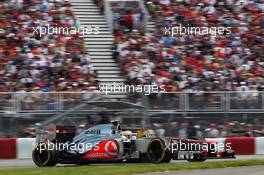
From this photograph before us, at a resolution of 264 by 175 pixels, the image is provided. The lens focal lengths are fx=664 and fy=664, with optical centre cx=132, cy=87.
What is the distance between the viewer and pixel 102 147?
15766mm

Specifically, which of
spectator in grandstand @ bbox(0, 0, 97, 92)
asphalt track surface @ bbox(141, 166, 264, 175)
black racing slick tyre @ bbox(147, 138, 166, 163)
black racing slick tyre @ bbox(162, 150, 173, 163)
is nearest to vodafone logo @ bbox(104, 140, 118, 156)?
black racing slick tyre @ bbox(147, 138, 166, 163)

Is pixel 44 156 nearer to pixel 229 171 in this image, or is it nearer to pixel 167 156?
pixel 167 156

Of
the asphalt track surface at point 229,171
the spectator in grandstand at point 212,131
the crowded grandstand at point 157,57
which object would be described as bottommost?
the asphalt track surface at point 229,171

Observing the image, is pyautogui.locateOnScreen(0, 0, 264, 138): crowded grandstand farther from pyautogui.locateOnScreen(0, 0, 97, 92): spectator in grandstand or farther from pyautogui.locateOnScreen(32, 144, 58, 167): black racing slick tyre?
pyautogui.locateOnScreen(32, 144, 58, 167): black racing slick tyre

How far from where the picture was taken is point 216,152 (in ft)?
54.9

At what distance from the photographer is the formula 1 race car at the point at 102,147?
15.8 m

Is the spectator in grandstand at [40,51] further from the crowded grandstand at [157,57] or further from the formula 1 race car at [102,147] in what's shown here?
the formula 1 race car at [102,147]

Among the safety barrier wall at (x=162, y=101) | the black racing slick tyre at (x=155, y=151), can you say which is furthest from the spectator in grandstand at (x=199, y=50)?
the black racing slick tyre at (x=155, y=151)

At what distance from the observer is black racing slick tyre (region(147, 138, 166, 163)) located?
15.7 m

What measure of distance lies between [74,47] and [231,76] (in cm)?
562

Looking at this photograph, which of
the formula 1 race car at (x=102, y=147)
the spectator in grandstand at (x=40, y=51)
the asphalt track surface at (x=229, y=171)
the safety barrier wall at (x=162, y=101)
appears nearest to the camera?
the asphalt track surface at (x=229, y=171)

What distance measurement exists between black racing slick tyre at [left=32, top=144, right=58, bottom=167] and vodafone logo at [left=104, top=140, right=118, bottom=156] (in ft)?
4.00

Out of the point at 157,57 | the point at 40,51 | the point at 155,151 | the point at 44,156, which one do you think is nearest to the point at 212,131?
the point at 157,57

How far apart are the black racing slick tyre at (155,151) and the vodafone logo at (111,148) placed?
789 mm
